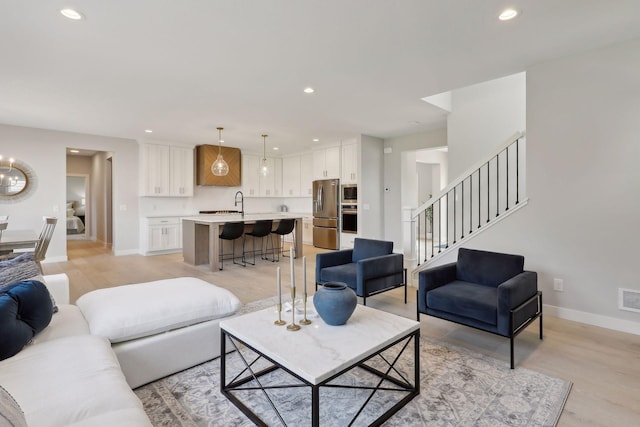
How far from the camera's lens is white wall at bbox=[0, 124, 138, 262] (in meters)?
6.03

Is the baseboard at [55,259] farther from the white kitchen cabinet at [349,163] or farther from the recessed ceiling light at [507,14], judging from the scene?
the recessed ceiling light at [507,14]

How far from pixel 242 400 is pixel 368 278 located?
1.77 metres

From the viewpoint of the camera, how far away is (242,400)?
2.00 metres

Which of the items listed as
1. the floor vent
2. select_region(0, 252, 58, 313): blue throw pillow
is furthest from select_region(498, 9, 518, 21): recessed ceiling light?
select_region(0, 252, 58, 313): blue throw pillow

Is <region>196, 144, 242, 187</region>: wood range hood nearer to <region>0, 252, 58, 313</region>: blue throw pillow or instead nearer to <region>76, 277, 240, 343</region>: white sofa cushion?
<region>76, 277, 240, 343</region>: white sofa cushion

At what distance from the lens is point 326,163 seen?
26.5 feet

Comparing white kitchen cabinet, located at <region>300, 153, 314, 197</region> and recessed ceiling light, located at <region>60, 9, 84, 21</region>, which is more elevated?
recessed ceiling light, located at <region>60, 9, 84, 21</region>

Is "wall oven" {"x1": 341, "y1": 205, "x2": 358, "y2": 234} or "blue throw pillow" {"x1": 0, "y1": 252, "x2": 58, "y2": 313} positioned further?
"wall oven" {"x1": 341, "y1": 205, "x2": 358, "y2": 234}

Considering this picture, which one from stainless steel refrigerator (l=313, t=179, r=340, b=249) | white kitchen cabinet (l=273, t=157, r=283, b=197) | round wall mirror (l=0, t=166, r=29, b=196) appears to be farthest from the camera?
white kitchen cabinet (l=273, t=157, r=283, b=197)

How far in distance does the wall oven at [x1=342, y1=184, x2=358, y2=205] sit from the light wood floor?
8.56 feet

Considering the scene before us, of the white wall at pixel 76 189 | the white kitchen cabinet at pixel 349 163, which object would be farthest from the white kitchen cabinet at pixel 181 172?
the white wall at pixel 76 189

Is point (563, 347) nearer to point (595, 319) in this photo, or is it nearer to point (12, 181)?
point (595, 319)

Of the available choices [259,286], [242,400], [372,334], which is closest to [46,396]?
[242,400]

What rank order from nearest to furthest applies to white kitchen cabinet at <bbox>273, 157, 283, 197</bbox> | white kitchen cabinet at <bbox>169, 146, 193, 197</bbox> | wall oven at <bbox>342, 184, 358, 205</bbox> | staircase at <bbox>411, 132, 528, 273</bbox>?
staircase at <bbox>411, 132, 528, 273</bbox> < wall oven at <bbox>342, 184, 358, 205</bbox> < white kitchen cabinet at <bbox>169, 146, 193, 197</bbox> < white kitchen cabinet at <bbox>273, 157, 283, 197</bbox>
